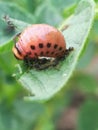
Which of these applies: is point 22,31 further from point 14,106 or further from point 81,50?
point 14,106

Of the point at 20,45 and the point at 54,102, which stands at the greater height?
the point at 54,102

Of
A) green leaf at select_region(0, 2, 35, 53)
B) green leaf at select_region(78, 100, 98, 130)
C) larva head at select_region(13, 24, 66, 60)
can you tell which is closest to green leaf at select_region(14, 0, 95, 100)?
larva head at select_region(13, 24, 66, 60)

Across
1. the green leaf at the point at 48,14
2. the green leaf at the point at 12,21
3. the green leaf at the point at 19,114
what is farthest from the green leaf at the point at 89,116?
the green leaf at the point at 12,21

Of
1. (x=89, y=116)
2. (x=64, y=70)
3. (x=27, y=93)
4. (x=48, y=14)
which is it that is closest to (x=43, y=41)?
(x=64, y=70)

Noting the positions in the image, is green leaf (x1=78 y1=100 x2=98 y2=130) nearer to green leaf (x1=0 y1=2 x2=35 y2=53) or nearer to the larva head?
green leaf (x1=0 y1=2 x2=35 y2=53)

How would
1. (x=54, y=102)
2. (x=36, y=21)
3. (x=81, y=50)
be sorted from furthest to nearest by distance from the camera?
1. (x=54, y=102)
2. (x=36, y=21)
3. (x=81, y=50)

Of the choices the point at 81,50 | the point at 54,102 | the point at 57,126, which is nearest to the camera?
the point at 81,50

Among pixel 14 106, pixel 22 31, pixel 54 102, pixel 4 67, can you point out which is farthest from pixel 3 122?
pixel 22 31
